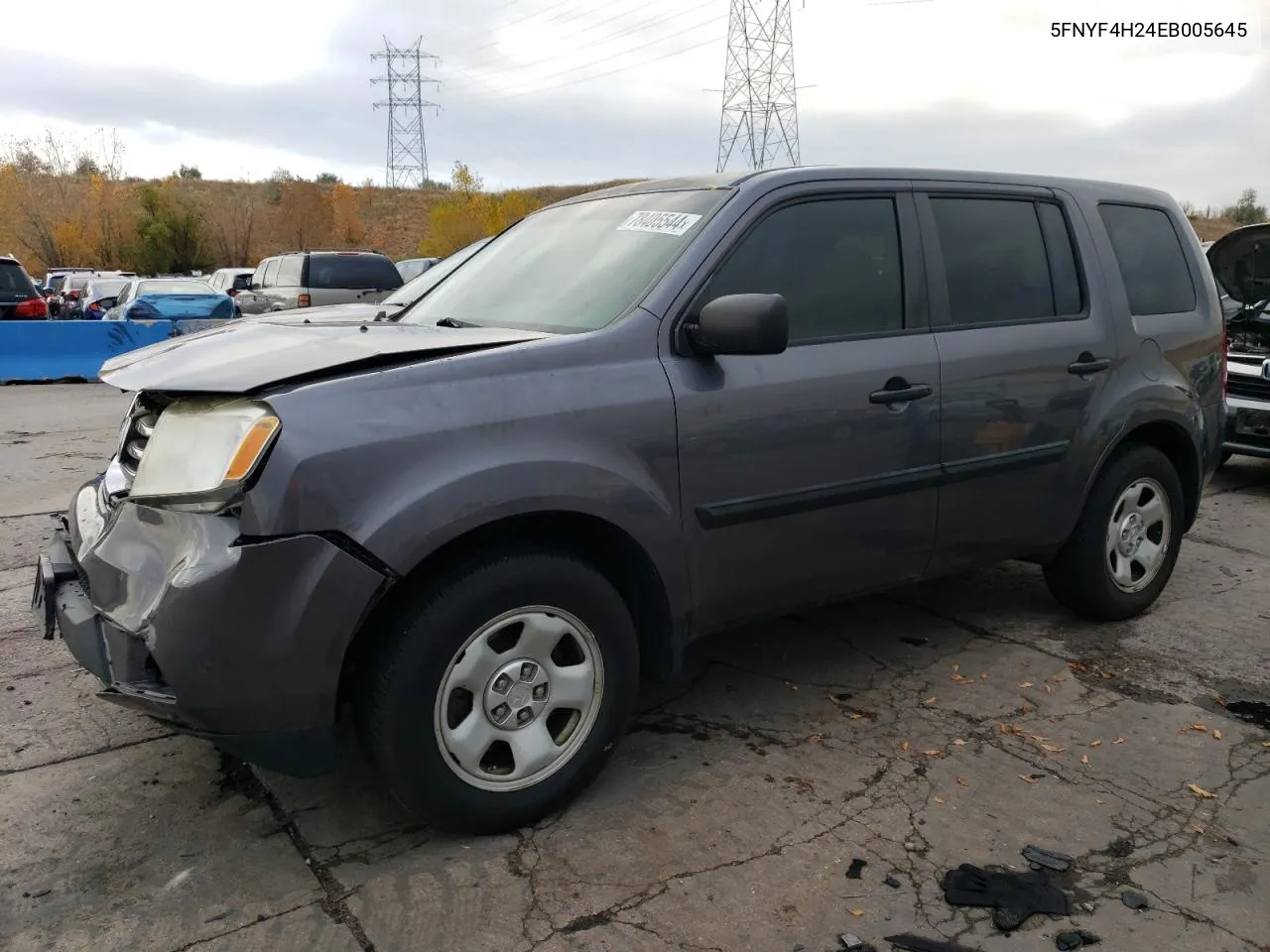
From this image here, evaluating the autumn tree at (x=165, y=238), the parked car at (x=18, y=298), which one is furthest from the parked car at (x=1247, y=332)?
the autumn tree at (x=165, y=238)

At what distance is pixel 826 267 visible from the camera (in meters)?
3.43

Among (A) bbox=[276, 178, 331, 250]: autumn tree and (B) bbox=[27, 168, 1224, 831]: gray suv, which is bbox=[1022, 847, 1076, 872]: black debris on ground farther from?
(A) bbox=[276, 178, 331, 250]: autumn tree

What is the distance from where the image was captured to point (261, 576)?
2.36 meters

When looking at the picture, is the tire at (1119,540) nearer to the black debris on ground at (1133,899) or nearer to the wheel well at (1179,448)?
the wheel well at (1179,448)

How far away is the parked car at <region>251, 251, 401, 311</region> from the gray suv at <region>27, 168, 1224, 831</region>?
1298 cm

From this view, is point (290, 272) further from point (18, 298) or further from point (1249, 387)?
point (1249, 387)

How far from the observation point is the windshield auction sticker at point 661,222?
325 centimetres

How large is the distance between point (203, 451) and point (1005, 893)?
232 cm

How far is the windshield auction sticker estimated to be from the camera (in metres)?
3.25

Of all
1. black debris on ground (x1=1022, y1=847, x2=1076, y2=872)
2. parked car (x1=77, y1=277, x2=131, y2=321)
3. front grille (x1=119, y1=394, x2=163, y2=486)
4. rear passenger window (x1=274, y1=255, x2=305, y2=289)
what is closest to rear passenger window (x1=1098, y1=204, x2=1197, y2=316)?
black debris on ground (x1=1022, y1=847, x2=1076, y2=872)

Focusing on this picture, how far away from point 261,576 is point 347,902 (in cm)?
86

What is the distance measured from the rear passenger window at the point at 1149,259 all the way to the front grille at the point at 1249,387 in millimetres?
3201

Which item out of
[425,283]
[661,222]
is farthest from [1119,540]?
[425,283]

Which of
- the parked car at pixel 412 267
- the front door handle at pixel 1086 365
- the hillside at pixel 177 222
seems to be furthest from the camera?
the hillside at pixel 177 222
